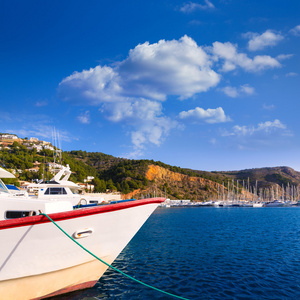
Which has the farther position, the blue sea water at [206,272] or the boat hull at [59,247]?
the blue sea water at [206,272]

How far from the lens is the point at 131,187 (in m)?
125

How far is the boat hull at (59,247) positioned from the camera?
724 cm

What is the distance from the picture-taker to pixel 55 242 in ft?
25.2

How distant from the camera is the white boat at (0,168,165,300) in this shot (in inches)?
285

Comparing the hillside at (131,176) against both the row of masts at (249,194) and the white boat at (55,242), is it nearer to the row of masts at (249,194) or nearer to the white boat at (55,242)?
the row of masts at (249,194)

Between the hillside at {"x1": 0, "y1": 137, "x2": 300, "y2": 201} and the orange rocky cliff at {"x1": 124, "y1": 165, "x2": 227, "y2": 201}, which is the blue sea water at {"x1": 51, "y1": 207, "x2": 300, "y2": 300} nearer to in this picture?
the hillside at {"x1": 0, "y1": 137, "x2": 300, "y2": 201}

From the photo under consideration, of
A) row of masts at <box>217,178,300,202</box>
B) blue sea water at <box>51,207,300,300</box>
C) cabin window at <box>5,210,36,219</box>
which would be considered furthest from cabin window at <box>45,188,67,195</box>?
row of masts at <box>217,178,300,202</box>

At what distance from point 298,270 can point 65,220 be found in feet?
43.2

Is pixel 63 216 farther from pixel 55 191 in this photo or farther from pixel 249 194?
pixel 249 194

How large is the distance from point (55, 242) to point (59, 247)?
25 centimetres

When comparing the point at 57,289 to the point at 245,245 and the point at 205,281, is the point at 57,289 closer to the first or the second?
the point at 205,281

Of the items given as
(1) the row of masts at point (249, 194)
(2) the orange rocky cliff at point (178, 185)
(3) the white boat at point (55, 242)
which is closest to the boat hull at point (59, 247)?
(3) the white boat at point (55, 242)

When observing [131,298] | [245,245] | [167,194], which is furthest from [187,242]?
[167,194]

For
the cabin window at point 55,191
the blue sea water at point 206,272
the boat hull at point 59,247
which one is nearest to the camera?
the boat hull at point 59,247
